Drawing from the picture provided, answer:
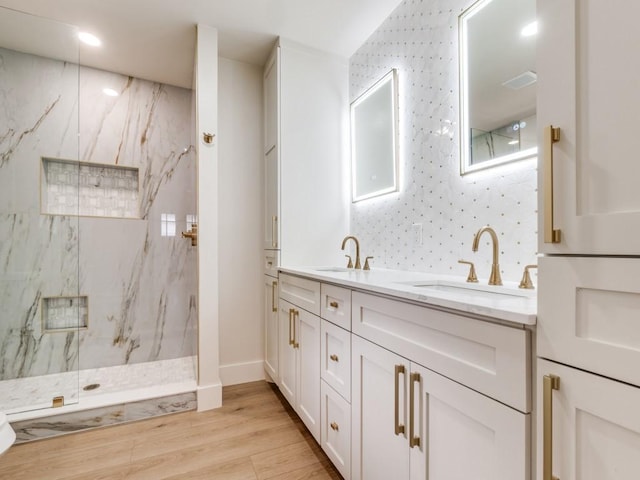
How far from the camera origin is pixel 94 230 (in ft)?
8.59

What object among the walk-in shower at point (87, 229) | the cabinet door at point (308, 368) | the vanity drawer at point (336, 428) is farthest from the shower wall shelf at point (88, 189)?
the vanity drawer at point (336, 428)

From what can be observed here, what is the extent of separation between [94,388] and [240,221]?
160cm

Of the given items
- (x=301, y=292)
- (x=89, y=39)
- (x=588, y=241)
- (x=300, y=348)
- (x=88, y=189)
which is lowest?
(x=300, y=348)

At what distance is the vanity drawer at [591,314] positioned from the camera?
520mm

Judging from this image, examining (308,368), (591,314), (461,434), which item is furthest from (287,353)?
(591,314)

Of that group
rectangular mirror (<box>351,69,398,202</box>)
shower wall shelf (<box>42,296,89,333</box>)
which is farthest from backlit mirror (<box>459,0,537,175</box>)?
shower wall shelf (<box>42,296,89,333</box>)

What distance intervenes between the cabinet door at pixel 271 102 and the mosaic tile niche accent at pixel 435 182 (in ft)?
2.44

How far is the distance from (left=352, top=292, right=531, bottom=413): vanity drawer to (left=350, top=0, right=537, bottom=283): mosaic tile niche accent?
0.61m

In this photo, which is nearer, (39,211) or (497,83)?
(497,83)

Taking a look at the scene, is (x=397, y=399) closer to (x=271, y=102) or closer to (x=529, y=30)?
(x=529, y=30)

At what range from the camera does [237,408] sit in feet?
6.88

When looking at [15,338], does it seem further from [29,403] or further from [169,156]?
[169,156]

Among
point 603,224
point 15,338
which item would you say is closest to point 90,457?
point 15,338

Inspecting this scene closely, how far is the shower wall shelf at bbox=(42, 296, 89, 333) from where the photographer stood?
7.96 ft
